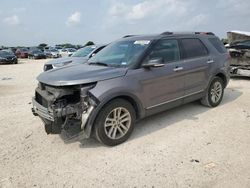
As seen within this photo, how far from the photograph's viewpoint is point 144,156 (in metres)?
4.04

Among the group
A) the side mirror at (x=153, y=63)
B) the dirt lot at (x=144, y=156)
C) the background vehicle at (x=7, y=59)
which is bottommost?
the background vehicle at (x=7, y=59)

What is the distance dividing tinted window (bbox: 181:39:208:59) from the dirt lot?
1337mm

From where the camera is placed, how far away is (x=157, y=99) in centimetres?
496

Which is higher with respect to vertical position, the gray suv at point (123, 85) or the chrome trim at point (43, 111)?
the gray suv at point (123, 85)

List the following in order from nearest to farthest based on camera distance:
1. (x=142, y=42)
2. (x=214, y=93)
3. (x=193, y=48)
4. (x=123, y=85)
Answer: (x=123, y=85)
(x=142, y=42)
(x=193, y=48)
(x=214, y=93)

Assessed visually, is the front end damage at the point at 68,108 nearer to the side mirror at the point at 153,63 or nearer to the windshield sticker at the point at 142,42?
the side mirror at the point at 153,63

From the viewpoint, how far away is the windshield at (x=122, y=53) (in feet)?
15.7

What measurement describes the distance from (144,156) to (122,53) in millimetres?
2093

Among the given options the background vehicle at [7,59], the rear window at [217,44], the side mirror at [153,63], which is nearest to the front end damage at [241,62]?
the rear window at [217,44]

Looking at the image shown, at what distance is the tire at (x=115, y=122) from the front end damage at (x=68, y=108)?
0.70 feet

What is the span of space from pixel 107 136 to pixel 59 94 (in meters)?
1.03

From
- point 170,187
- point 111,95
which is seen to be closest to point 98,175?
point 170,187

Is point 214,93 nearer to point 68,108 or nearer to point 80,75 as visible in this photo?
point 80,75

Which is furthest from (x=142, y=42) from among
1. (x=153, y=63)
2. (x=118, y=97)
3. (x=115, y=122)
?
(x=115, y=122)
